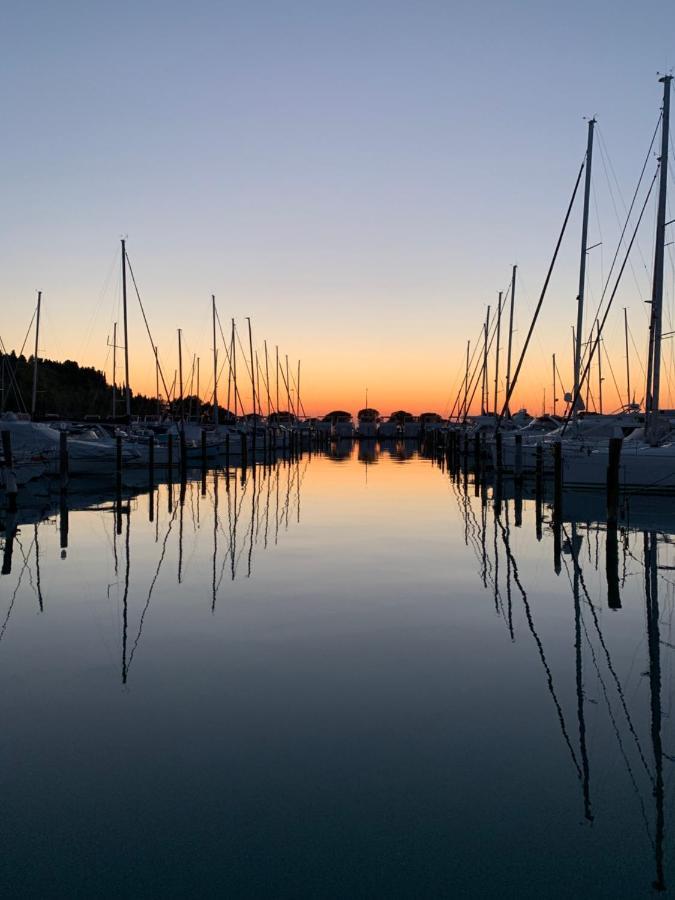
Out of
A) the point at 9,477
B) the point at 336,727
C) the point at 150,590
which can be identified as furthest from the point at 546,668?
the point at 9,477

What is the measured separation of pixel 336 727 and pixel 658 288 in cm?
2482

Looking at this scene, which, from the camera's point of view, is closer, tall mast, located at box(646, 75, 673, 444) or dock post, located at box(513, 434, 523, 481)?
tall mast, located at box(646, 75, 673, 444)

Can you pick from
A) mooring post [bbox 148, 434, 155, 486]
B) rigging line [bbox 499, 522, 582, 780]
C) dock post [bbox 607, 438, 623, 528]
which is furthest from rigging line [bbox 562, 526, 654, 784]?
mooring post [bbox 148, 434, 155, 486]

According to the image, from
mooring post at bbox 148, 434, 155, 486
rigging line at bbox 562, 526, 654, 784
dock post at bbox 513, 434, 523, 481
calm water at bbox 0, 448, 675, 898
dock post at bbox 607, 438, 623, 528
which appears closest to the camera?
calm water at bbox 0, 448, 675, 898

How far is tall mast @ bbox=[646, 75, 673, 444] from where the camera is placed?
28328 millimetres

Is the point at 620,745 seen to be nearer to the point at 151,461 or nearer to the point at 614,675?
the point at 614,675

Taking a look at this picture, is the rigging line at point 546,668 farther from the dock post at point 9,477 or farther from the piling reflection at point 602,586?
the dock post at point 9,477

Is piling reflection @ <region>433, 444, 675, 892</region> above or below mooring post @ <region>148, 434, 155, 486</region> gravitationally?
below

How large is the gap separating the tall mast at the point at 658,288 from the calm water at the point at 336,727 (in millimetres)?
13170

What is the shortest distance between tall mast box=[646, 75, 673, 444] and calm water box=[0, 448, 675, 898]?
1317 centimetres

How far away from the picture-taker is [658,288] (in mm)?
28328

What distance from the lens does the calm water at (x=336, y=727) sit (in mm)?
5312

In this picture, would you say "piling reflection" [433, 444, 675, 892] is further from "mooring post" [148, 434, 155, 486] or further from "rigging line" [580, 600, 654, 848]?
"mooring post" [148, 434, 155, 486]

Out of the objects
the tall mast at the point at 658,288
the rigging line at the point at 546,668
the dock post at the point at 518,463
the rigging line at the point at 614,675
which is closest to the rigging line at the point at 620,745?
the rigging line at the point at 614,675
